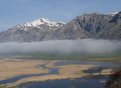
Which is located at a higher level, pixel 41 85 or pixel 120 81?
pixel 120 81

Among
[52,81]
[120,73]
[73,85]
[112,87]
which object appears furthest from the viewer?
[52,81]

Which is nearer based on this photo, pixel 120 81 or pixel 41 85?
pixel 120 81

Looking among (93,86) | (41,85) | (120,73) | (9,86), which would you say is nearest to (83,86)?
(93,86)

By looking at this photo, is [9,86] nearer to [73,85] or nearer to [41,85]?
[41,85]

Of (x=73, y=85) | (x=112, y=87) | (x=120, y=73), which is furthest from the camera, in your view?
(x=73, y=85)

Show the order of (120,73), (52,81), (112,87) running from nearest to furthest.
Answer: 1. (112,87)
2. (120,73)
3. (52,81)

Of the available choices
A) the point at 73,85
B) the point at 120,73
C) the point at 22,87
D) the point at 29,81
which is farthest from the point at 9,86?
the point at 120,73

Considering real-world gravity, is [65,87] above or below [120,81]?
below

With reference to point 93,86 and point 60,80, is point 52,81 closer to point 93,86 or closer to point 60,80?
point 60,80

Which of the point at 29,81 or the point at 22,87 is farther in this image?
the point at 29,81
